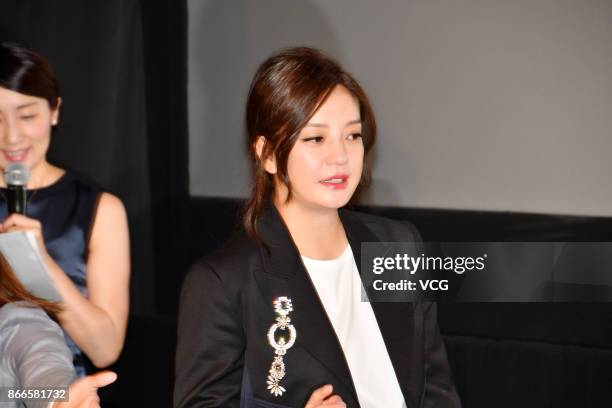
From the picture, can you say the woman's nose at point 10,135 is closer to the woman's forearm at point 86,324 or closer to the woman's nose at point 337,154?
the woman's forearm at point 86,324

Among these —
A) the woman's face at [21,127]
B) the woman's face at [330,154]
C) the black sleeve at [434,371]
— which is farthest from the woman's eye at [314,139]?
the woman's face at [21,127]

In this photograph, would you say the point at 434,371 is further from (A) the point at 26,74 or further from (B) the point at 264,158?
(A) the point at 26,74

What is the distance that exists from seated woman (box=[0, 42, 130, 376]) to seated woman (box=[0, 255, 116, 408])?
0.25 metres

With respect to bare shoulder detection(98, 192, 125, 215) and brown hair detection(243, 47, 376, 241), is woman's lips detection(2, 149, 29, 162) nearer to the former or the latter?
bare shoulder detection(98, 192, 125, 215)

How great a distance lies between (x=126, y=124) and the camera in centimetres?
283

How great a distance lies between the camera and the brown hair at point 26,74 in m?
1.76

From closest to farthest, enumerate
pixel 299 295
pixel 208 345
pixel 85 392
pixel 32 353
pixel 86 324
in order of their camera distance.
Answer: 1. pixel 85 392
2. pixel 32 353
3. pixel 208 345
4. pixel 299 295
5. pixel 86 324

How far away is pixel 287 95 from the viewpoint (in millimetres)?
1477

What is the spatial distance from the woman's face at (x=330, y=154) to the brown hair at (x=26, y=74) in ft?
2.14

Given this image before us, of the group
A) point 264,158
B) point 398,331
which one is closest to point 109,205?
point 264,158

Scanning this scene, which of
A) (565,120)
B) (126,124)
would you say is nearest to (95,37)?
(126,124)

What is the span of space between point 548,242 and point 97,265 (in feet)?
4.92

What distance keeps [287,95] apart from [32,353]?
2.11 feet

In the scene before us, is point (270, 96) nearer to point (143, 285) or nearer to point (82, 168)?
point (82, 168)
